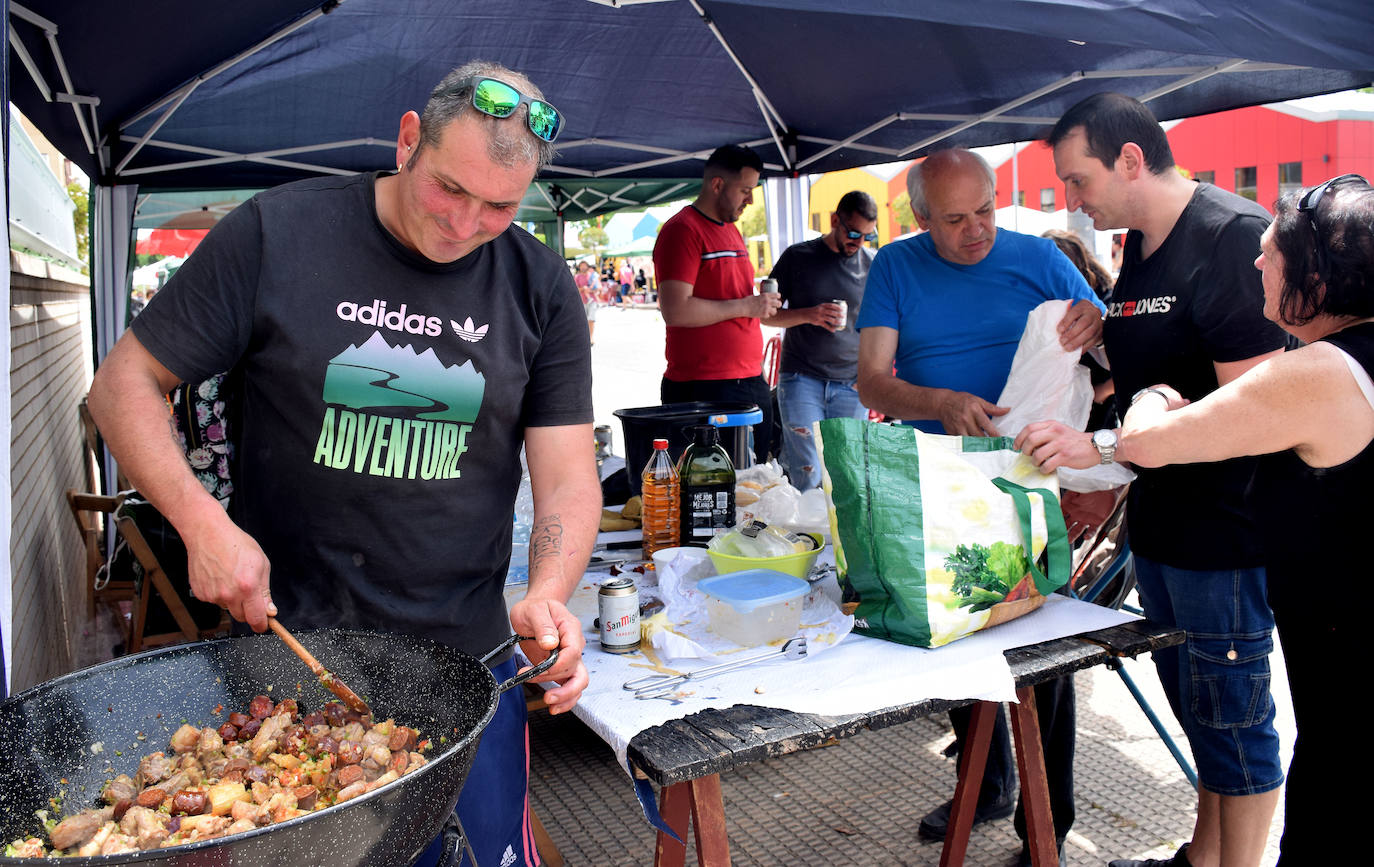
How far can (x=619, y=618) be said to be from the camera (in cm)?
199

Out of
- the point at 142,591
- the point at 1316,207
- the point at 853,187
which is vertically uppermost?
the point at 853,187

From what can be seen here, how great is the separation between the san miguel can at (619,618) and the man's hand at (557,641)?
1.59 feet

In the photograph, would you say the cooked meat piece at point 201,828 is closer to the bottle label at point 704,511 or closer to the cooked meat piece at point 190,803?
the cooked meat piece at point 190,803

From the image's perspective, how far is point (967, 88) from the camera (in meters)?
4.37

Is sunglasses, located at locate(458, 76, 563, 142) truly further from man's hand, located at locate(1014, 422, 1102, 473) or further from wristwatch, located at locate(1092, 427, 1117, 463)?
wristwatch, located at locate(1092, 427, 1117, 463)

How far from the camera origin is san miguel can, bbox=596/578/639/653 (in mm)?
1984

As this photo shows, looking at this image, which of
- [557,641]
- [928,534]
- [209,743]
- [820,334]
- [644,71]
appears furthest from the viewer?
[820,334]

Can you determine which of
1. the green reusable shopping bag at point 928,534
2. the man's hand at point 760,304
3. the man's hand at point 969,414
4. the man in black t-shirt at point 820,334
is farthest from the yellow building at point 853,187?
the green reusable shopping bag at point 928,534

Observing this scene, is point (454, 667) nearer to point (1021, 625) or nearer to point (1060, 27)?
point (1021, 625)

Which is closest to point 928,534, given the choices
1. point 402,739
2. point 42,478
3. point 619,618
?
point 619,618

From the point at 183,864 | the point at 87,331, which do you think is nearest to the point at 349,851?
the point at 183,864

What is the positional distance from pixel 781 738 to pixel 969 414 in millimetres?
1334

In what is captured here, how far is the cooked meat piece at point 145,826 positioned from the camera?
1062 mm

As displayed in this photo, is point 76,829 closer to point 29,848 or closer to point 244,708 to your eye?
point 29,848
